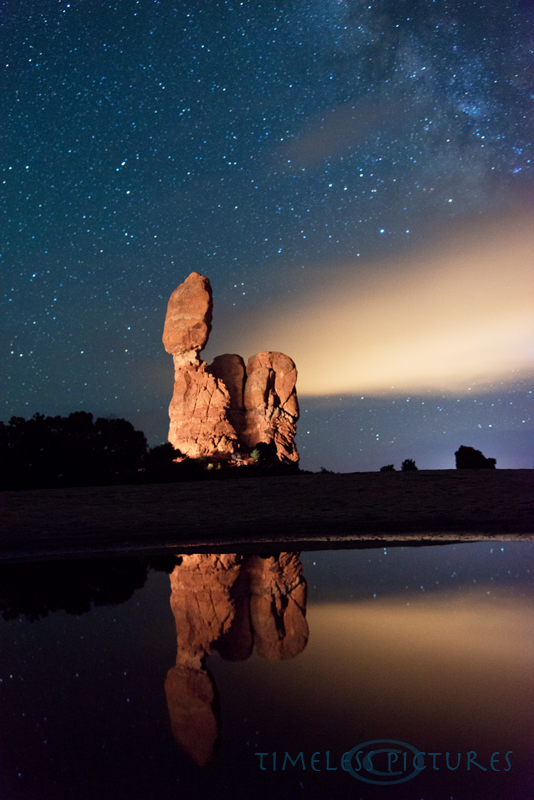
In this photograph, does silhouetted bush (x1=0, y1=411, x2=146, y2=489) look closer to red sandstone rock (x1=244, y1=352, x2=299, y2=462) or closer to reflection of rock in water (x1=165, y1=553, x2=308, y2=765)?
red sandstone rock (x1=244, y1=352, x2=299, y2=462)

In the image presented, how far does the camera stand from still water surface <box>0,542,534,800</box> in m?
2.84

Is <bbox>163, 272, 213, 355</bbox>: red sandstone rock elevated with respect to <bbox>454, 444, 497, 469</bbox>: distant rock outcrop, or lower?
elevated

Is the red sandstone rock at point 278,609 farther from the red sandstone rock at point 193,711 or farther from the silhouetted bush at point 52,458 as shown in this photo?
the silhouetted bush at point 52,458

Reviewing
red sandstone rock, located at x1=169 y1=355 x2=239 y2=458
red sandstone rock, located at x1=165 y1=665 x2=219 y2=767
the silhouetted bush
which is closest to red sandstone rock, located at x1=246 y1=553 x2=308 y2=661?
red sandstone rock, located at x1=165 y1=665 x2=219 y2=767

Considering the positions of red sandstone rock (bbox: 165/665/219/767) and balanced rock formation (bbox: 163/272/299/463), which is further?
balanced rock formation (bbox: 163/272/299/463)

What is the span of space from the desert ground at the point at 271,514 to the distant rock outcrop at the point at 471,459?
31.2 ft

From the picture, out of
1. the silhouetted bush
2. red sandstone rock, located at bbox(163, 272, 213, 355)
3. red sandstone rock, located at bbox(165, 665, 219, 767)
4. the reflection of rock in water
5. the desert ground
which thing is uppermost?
red sandstone rock, located at bbox(163, 272, 213, 355)

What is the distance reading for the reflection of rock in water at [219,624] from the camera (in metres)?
3.56

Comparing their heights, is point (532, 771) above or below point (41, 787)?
above

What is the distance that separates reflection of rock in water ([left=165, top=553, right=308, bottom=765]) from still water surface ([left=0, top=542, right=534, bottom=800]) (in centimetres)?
2

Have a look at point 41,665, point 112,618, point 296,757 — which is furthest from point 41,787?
point 112,618

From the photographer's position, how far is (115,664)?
4.71 m

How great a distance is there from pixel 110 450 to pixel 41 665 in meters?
29.4

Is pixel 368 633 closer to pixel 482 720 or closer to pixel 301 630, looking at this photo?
pixel 301 630
